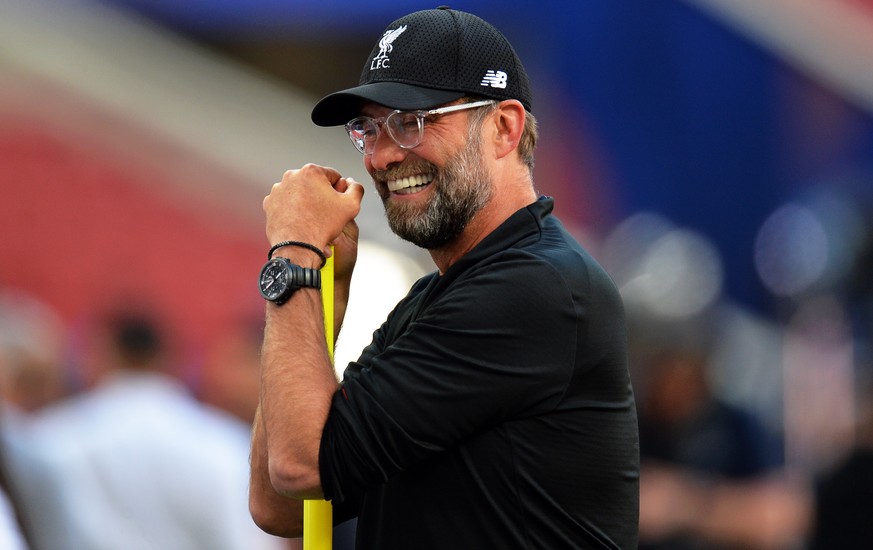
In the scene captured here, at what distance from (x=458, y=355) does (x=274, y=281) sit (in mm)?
346

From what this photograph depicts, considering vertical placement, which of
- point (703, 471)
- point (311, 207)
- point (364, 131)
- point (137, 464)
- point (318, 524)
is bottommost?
point (703, 471)

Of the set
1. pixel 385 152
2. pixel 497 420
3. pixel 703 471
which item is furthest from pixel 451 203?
pixel 703 471

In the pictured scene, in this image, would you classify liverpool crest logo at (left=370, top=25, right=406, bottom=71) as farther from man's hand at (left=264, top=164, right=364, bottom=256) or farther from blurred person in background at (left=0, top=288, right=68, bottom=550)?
blurred person in background at (left=0, top=288, right=68, bottom=550)

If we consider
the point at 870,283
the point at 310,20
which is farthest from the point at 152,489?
the point at 870,283

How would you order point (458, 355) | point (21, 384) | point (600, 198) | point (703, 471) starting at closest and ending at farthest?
point (458, 355), point (21, 384), point (600, 198), point (703, 471)

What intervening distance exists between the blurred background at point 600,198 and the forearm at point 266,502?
179cm

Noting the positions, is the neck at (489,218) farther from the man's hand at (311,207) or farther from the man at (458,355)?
the man's hand at (311,207)

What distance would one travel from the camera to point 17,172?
12.5ft

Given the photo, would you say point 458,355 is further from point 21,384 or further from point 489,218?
point 21,384

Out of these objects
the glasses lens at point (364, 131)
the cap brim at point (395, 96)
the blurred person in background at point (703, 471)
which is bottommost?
the blurred person in background at point (703, 471)

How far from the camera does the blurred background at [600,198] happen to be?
151 inches

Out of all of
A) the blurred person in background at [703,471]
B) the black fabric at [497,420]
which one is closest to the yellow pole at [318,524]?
the black fabric at [497,420]

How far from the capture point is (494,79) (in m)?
1.88

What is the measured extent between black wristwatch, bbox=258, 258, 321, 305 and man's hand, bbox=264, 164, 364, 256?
0.08 m
